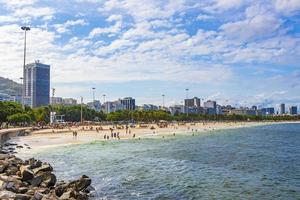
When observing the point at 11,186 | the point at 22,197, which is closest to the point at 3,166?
the point at 11,186

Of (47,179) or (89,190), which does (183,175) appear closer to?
(89,190)

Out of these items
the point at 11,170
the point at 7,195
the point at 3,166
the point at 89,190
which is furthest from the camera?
the point at 3,166

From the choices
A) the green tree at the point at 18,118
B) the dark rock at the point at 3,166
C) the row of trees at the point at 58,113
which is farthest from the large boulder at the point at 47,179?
the green tree at the point at 18,118

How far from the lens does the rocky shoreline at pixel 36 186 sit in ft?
67.9

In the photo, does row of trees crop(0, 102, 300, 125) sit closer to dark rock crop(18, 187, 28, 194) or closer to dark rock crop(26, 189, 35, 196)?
dark rock crop(18, 187, 28, 194)

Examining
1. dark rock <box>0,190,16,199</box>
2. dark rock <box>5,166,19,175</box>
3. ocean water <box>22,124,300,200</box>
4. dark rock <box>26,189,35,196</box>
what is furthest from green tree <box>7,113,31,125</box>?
dark rock <box>0,190,16,199</box>

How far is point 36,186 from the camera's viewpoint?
25.5 meters

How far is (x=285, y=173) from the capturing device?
37375 mm

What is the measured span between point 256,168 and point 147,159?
A: 42.1 feet

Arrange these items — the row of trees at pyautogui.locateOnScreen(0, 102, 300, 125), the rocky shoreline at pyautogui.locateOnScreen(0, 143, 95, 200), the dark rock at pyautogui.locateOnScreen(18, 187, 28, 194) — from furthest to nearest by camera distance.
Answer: the row of trees at pyautogui.locateOnScreen(0, 102, 300, 125) < the dark rock at pyautogui.locateOnScreen(18, 187, 28, 194) < the rocky shoreline at pyautogui.locateOnScreen(0, 143, 95, 200)

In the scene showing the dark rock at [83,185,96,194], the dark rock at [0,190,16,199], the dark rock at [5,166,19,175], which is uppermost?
the dark rock at [5,166,19,175]

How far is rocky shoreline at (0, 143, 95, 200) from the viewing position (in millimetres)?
20703

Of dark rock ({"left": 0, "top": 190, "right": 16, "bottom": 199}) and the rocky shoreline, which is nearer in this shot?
dark rock ({"left": 0, "top": 190, "right": 16, "bottom": 199})

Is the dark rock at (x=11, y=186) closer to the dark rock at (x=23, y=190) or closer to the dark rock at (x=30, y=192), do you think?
the dark rock at (x=23, y=190)
